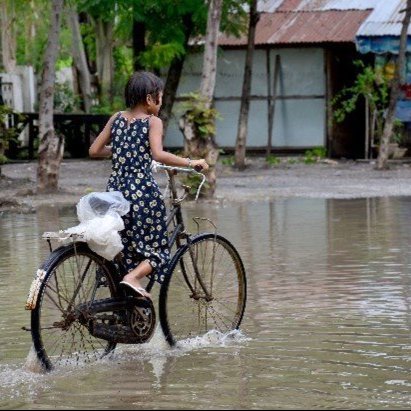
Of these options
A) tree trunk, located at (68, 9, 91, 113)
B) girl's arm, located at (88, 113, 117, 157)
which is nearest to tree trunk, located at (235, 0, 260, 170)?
tree trunk, located at (68, 9, 91, 113)

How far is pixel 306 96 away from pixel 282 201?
38.6ft

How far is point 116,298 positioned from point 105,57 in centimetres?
2644

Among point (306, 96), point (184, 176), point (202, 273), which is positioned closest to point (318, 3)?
point (306, 96)

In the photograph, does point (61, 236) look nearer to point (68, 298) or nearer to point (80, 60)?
point (68, 298)

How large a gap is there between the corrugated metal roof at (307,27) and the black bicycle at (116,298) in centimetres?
2047

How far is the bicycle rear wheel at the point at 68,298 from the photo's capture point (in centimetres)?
686

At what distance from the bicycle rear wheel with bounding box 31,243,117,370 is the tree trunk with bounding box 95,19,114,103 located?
24894 mm

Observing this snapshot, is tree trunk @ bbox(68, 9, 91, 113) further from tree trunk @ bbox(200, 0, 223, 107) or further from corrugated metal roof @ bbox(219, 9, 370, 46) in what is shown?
tree trunk @ bbox(200, 0, 223, 107)

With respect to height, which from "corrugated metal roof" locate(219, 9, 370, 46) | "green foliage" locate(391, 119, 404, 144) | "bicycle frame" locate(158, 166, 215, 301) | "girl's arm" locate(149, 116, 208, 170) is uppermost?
"corrugated metal roof" locate(219, 9, 370, 46)

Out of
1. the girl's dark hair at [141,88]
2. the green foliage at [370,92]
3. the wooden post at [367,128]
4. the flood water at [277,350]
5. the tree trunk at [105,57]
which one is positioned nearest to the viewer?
the flood water at [277,350]

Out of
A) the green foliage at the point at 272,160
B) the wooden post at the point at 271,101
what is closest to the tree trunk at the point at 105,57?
the wooden post at the point at 271,101

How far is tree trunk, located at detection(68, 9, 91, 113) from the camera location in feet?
106

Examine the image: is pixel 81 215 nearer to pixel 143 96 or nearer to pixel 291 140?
pixel 143 96

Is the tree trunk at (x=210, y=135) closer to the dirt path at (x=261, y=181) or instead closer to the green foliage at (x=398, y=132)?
the dirt path at (x=261, y=181)
